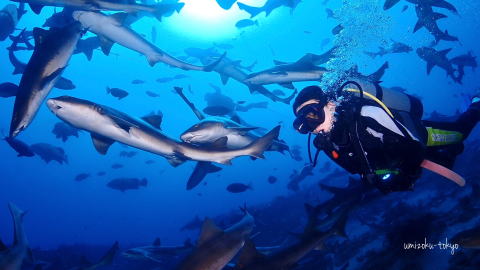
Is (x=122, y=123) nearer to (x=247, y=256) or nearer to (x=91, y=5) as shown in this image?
(x=247, y=256)

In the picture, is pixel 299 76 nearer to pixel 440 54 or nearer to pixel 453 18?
pixel 440 54

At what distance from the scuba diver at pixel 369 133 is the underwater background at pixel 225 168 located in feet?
8.56

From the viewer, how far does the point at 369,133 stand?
4.46 meters

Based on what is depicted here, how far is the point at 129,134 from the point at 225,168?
75.2 metres

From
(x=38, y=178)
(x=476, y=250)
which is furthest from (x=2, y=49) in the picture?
(x=38, y=178)

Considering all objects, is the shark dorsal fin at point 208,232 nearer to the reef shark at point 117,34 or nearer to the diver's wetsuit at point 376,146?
the diver's wetsuit at point 376,146

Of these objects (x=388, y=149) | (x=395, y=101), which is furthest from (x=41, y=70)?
(x=395, y=101)

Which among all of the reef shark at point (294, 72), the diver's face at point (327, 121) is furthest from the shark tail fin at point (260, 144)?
the reef shark at point (294, 72)

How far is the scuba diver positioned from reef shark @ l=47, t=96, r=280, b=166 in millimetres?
925

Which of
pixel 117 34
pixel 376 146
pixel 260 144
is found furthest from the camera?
pixel 117 34

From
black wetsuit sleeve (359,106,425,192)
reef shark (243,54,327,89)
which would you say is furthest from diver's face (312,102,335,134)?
reef shark (243,54,327,89)

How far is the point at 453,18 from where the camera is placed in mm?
79562

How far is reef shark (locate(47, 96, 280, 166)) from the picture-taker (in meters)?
3.82

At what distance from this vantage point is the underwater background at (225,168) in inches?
354
